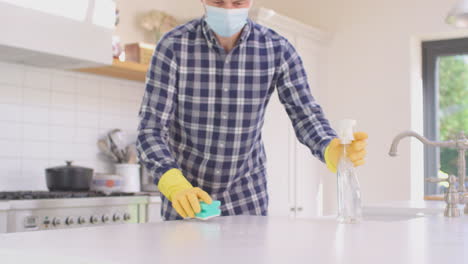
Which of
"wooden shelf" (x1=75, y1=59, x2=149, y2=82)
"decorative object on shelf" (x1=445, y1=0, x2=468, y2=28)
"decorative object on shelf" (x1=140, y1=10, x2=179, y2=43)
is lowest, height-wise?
"wooden shelf" (x1=75, y1=59, x2=149, y2=82)

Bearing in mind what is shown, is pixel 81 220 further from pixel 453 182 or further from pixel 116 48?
pixel 453 182

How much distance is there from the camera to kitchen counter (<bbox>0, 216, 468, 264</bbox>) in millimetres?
868

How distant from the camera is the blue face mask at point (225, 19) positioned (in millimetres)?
1943

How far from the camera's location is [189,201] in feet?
4.93

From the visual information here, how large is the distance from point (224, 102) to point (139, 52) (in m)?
1.81

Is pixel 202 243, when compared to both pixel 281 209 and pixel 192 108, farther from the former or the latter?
pixel 281 209

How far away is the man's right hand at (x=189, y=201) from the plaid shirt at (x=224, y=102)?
41 cm

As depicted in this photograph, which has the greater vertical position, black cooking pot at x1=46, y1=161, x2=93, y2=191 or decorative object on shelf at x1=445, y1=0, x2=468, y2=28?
decorative object on shelf at x1=445, y1=0, x2=468, y2=28

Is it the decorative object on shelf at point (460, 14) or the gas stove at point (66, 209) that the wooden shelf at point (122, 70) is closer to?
the gas stove at point (66, 209)

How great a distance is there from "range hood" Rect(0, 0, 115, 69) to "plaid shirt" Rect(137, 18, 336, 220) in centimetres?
114

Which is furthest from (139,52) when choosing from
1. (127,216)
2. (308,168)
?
(308,168)

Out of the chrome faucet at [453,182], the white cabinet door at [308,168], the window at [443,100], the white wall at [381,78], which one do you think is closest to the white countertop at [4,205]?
the chrome faucet at [453,182]

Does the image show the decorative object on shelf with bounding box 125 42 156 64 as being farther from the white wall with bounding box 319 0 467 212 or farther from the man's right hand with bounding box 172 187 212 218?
the man's right hand with bounding box 172 187 212 218

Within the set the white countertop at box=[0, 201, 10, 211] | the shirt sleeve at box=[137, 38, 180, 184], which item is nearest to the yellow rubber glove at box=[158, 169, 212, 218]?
the shirt sleeve at box=[137, 38, 180, 184]
